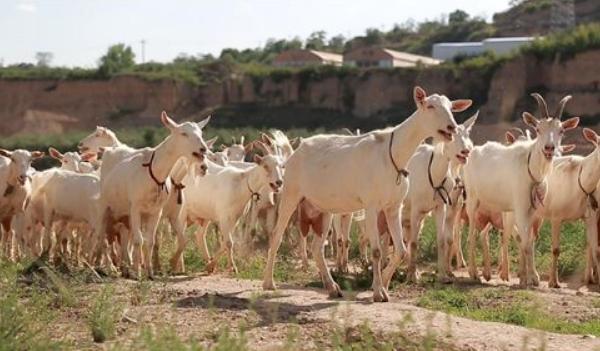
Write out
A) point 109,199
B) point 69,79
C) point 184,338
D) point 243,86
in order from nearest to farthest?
point 184,338 → point 109,199 → point 243,86 → point 69,79

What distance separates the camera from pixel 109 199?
1547 centimetres

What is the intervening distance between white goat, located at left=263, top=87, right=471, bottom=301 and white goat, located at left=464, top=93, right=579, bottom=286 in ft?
7.52

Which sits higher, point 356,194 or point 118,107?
point 356,194

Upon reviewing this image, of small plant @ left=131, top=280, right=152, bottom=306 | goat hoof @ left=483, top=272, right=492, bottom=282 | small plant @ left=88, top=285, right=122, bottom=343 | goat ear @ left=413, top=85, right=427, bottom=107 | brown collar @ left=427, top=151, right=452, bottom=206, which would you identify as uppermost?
goat ear @ left=413, top=85, right=427, bottom=107

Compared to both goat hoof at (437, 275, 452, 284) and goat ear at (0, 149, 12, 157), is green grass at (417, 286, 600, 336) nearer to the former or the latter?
goat hoof at (437, 275, 452, 284)

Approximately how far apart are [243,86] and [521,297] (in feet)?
232

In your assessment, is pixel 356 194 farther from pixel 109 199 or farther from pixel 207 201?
pixel 207 201

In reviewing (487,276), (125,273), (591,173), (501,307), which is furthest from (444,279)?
(125,273)

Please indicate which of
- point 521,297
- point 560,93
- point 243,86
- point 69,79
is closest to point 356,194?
point 521,297

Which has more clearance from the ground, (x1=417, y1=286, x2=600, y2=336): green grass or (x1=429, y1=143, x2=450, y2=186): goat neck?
(x1=429, y1=143, x2=450, y2=186): goat neck

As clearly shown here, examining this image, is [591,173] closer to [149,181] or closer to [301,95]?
[149,181]

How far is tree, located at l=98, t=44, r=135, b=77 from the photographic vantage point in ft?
299

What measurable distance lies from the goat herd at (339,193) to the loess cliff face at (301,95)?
152 feet

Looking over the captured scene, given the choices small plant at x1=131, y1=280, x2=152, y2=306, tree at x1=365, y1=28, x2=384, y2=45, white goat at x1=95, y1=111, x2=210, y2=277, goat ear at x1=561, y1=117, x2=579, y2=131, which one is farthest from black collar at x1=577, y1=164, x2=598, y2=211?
tree at x1=365, y1=28, x2=384, y2=45
